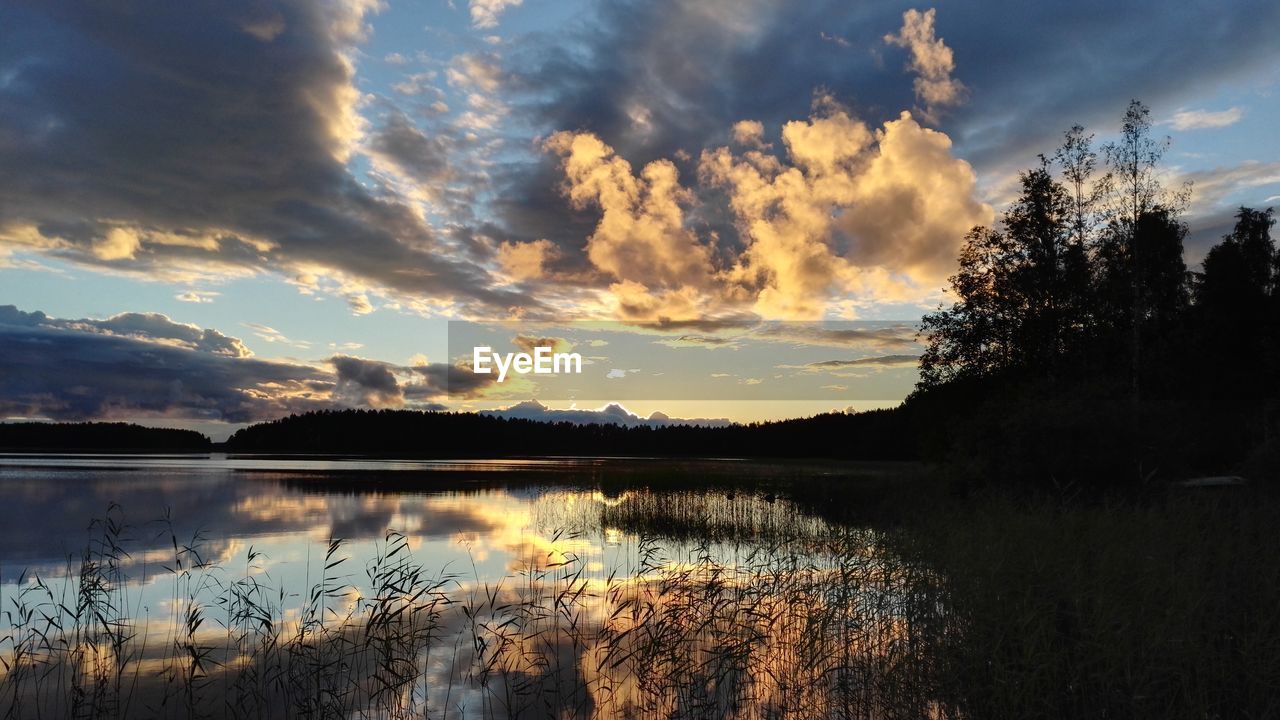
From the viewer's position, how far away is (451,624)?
45.9 ft

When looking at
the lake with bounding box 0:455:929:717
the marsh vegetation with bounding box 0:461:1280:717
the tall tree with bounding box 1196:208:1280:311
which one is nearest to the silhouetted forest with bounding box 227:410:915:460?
the tall tree with bounding box 1196:208:1280:311

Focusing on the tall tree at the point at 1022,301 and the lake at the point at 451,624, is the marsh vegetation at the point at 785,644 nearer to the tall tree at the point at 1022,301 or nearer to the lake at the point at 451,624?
the lake at the point at 451,624

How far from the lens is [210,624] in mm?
13867

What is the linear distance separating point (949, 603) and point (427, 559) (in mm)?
15457

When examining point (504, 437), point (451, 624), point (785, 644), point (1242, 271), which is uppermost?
point (1242, 271)

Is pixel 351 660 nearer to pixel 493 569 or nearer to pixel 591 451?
pixel 493 569

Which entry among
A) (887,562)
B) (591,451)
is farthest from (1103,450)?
(591,451)

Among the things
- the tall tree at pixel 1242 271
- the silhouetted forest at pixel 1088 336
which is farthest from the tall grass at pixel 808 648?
the tall tree at pixel 1242 271

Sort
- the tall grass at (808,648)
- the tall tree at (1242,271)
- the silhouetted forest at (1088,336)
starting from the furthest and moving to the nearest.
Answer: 1. the tall tree at (1242,271)
2. the silhouetted forest at (1088,336)
3. the tall grass at (808,648)

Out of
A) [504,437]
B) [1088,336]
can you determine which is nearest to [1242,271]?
[1088,336]

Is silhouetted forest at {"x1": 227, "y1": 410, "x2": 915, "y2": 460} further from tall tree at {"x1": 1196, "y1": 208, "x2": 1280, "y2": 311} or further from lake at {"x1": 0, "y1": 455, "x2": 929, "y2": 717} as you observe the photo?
lake at {"x1": 0, "y1": 455, "x2": 929, "y2": 717}

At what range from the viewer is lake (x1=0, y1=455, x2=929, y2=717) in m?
9.83

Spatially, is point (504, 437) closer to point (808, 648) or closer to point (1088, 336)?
point (1088, 336)

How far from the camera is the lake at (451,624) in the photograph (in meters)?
9.83
